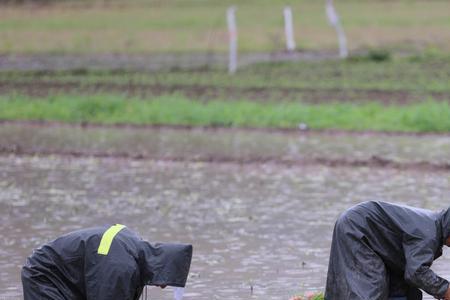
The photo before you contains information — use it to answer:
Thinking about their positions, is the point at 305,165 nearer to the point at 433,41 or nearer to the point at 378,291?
the point at 378,291

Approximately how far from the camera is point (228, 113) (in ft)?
A: 68.0

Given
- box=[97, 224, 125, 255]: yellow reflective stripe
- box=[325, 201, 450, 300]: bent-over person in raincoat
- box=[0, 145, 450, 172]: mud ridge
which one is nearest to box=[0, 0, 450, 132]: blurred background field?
box=[0, 145, 450, 172]: mud ridge

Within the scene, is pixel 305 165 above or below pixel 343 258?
below

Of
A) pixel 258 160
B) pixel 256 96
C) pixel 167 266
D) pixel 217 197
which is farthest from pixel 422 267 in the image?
pixel 256 96

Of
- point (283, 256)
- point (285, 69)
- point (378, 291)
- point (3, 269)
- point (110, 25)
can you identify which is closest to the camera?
point (378, 291)

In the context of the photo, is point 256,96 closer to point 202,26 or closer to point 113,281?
point 202,26

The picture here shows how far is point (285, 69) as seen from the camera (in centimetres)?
2666

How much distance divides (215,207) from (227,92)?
10140mm

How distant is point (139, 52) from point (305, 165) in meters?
15.2

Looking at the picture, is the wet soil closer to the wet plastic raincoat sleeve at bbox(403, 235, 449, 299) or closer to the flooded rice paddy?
the flooded rice paddy

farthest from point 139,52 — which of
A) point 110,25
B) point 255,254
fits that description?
point 255,254

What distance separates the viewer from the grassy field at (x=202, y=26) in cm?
3164

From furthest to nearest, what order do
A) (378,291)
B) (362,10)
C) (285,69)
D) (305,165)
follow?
(362,10), (285,69), (305,165), (378,291)

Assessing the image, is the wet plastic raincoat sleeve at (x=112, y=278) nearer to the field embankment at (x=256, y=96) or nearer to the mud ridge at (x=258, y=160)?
the mud ridge at (x=258, y=160)
